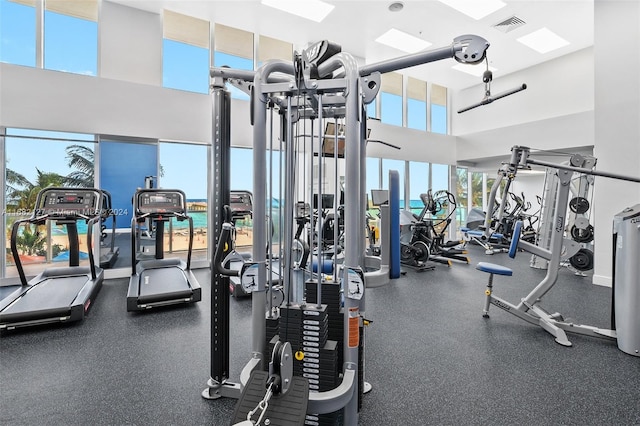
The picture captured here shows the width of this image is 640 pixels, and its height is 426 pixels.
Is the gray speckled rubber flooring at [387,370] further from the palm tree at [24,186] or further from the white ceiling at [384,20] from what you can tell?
the white ceiling at [384,20]

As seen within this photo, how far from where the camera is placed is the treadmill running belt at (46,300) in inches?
122

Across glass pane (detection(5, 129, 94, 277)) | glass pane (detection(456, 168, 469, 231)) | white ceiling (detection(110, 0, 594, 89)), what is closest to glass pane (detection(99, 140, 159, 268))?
glass pane (detection(5, 129, 94, 277))

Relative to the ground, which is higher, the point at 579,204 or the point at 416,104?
the point at 416,104

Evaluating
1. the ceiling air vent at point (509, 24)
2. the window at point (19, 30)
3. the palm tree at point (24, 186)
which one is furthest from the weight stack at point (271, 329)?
the ceiling air vent at point (509, 24)

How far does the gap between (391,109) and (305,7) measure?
4.28 meters

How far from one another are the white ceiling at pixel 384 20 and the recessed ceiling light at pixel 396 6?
0.09 meters

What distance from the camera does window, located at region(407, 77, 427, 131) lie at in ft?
30.7

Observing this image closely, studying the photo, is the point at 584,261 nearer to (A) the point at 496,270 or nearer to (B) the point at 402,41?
(A) the point at 496,270

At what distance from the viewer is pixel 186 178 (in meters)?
6.02

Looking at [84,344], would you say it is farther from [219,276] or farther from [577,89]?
[577,89]

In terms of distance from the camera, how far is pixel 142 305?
362 centimetres

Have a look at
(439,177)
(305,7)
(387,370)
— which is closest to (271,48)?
(305,7)

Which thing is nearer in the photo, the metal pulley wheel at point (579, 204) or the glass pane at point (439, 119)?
the metal pulley wheel at point (579, 204)

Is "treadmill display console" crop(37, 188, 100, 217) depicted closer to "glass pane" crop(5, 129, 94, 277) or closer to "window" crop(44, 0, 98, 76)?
"glass pane" crop(5, 129, 94, 277)
